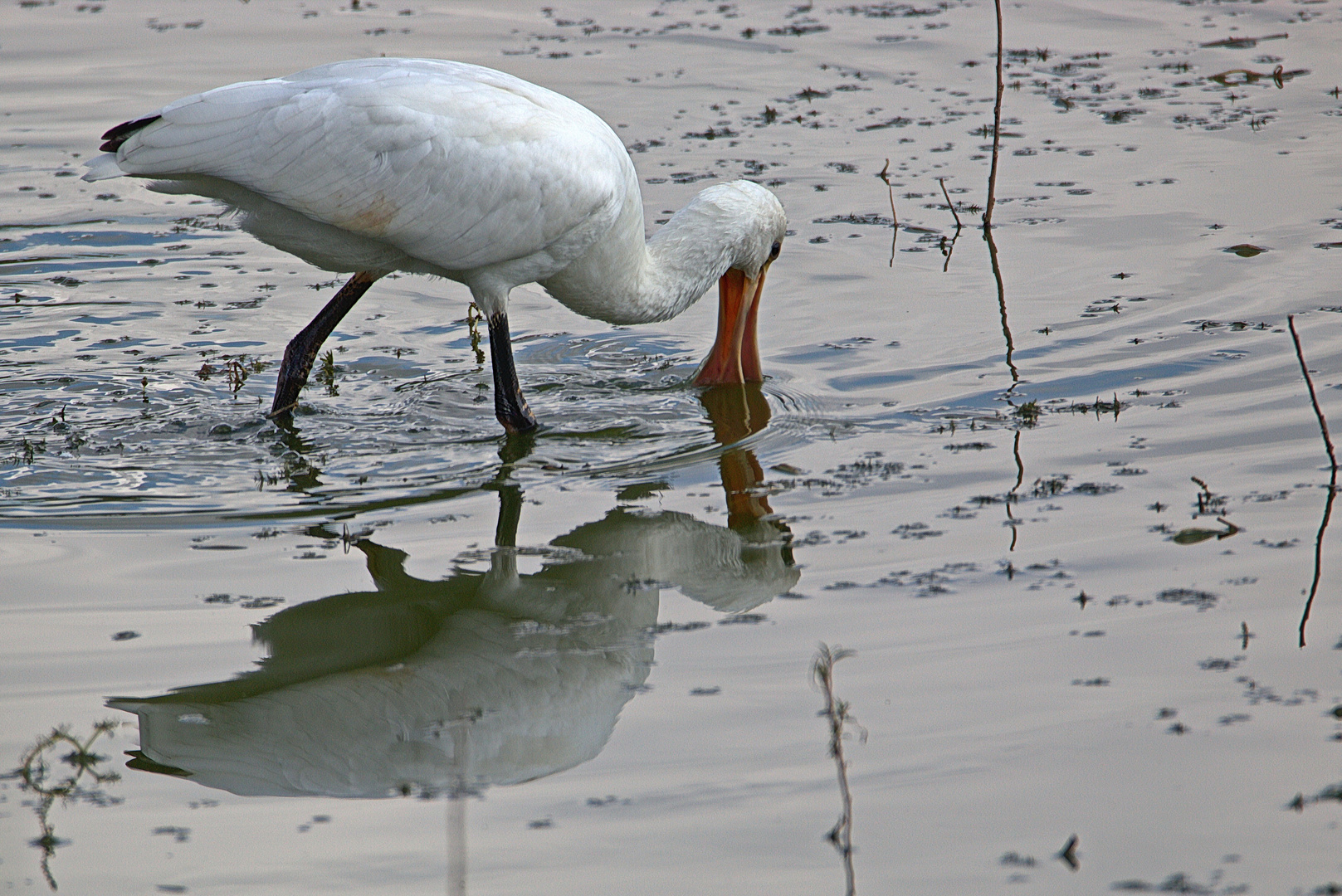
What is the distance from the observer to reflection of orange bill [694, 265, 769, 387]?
7.70 m

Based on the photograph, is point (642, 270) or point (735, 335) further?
point (735, 335)

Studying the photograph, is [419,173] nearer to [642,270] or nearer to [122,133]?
[122,133]

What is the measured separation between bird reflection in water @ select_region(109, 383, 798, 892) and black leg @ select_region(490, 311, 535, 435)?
0.67m

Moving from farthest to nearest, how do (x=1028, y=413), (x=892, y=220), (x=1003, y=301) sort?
1. (x=892, y=220)
2. (x=1003, y=301)
3. (x=1028, y=413)

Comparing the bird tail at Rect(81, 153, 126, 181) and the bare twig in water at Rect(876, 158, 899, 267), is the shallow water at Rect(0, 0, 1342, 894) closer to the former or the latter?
the bare twig in water at Rect(876, 158, 899, 267)

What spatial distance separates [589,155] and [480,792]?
317 cm

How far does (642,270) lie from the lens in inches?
281

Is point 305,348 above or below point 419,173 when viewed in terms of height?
below

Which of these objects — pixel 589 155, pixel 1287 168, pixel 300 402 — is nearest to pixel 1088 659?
pixel 589 155

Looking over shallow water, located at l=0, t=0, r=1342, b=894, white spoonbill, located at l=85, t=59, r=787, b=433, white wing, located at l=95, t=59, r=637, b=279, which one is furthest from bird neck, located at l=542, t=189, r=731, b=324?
shallow water, located at l=0, t=0, r=1342, b=894

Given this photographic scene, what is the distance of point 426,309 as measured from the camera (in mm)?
8945

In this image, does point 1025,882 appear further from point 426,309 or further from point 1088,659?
point 426,309

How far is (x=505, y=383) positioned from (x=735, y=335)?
4.89 ft

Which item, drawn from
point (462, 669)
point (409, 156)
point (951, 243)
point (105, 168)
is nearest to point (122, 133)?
point (105, 168)
